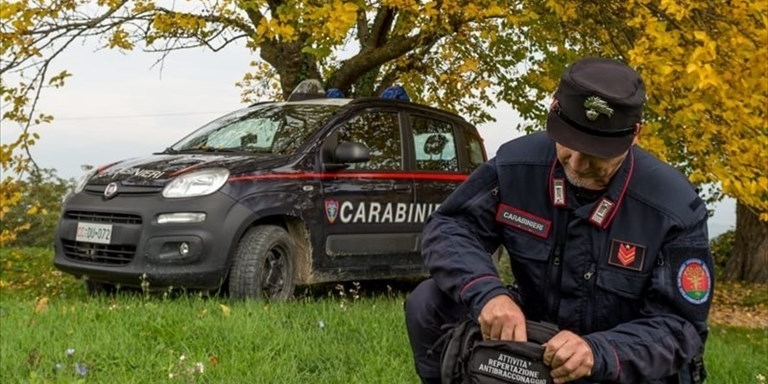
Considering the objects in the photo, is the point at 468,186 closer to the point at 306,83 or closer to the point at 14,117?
the point at 306,83

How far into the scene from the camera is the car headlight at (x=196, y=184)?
5.73 m

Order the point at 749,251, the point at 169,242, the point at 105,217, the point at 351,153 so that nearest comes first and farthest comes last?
1. the point at 169,242
2. the point at 105,217
3. the point at 351,153
4. the point at 749,251

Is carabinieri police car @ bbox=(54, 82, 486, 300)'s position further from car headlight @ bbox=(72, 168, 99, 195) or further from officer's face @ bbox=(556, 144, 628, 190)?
officer's face @ bbox=(556, 144, 628, 190)

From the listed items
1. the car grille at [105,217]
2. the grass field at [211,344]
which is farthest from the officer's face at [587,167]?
the car grille at [105,217]

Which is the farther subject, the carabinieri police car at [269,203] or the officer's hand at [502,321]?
the carabinieri police car at [269,203]

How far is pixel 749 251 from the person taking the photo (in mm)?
16484

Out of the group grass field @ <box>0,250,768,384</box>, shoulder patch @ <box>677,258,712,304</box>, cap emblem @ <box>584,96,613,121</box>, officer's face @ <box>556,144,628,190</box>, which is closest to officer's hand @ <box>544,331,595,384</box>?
shoulder patch @ <box>677,258,712,304</box>

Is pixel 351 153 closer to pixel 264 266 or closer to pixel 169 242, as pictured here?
pixel 264 266

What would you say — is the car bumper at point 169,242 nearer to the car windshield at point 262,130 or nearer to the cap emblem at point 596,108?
the car windshield at point 262,130

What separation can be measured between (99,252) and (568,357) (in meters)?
4.47

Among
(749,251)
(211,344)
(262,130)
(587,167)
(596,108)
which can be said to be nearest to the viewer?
(596,108)

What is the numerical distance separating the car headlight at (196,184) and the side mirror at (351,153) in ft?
2.97

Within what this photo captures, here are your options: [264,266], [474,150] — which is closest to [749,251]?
[474,150]

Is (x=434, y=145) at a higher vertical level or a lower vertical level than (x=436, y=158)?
higher
